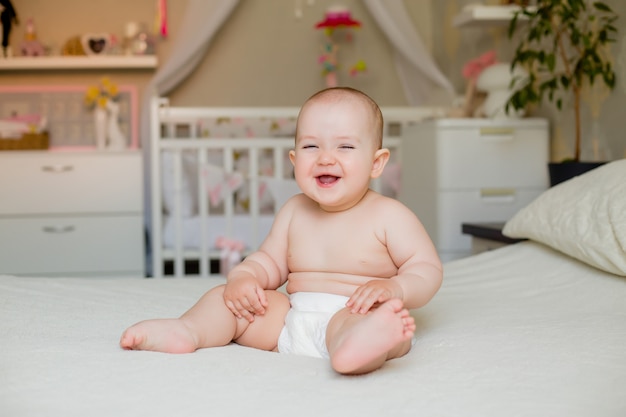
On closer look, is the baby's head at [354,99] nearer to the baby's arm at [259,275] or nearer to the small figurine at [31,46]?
the baby's arm at [259,275]

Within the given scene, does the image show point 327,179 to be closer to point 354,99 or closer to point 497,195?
point 354,99

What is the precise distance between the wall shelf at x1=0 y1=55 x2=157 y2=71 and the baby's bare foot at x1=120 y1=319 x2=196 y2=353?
9.73 feet

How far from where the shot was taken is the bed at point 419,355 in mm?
764

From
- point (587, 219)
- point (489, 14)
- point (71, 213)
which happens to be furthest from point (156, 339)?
point (71, 213)

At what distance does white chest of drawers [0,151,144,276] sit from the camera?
324cm

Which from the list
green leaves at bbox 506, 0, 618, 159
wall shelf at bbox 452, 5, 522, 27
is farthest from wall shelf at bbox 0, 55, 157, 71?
green leaves at bbox 506, 0, 618, 159

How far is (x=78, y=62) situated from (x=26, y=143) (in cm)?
53

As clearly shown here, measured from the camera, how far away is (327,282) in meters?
1.13

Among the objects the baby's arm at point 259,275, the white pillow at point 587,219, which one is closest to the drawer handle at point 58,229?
the white pillow at point 587,219

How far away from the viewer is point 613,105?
224cm

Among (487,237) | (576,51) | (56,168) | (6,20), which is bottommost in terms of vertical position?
(487,237)

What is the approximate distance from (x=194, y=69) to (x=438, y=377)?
10.9 feet

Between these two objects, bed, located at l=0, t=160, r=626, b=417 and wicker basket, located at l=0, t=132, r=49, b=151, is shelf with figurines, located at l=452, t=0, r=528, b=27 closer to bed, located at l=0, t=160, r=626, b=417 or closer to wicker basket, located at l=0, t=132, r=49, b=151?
bed, located at l=0, t=160, r=626, b=417

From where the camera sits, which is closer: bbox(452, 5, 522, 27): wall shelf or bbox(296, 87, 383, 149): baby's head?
bbox(296, 87, 383, 149): baby's head
